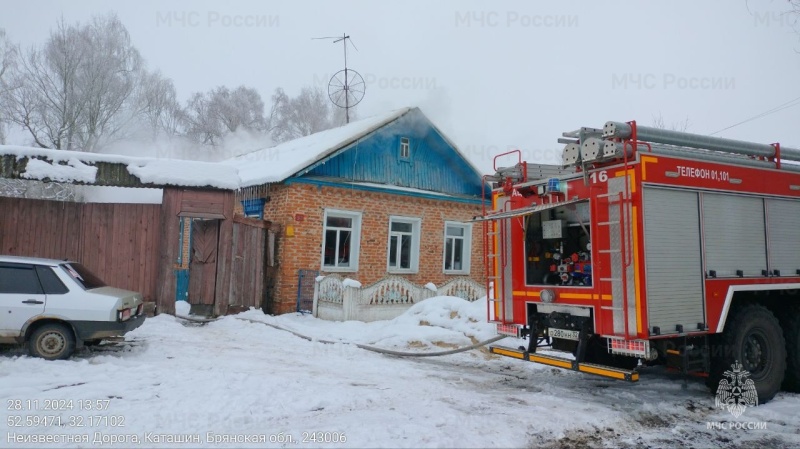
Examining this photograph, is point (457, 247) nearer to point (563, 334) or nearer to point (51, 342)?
point (563, 334)

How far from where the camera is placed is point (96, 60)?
96.3 feet

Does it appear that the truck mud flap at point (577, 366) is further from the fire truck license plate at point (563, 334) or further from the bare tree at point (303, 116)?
the bare tree at point (303, 116)

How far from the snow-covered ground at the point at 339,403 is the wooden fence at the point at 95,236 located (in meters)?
2.80

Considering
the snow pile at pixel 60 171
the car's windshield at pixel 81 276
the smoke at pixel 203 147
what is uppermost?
the smoke at pixel 203 147

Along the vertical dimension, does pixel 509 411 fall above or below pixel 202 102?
below

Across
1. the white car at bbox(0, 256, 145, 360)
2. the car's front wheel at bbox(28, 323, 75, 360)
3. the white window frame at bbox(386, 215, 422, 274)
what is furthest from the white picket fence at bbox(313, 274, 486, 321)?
the car's front wheel at bbox(28, 323, 75, 360)

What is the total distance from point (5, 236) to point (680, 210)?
12.5 metres

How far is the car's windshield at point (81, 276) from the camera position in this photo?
851 centimetres

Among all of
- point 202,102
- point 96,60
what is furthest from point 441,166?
point 202,102

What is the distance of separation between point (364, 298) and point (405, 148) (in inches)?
234

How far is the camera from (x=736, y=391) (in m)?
6.93

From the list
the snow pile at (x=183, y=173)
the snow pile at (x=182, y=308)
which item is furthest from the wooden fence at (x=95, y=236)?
the snow pile at (x=182, y=308)

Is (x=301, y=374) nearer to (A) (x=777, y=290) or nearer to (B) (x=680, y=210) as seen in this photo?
(B) (x=680, y=210)

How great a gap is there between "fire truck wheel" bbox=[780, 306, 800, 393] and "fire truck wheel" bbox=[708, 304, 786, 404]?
0.29 metres
